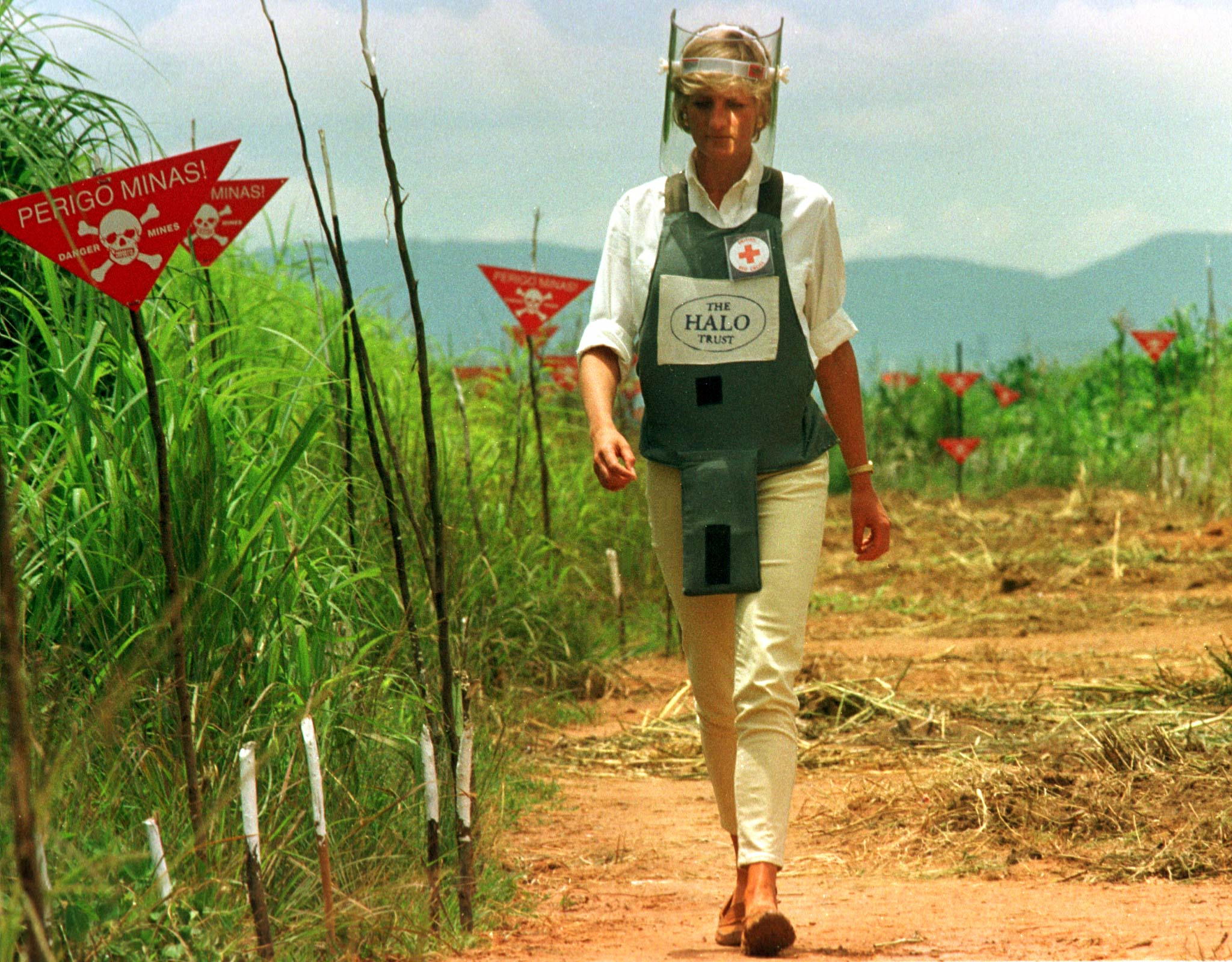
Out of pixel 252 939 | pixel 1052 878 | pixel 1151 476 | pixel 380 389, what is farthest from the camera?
pixel 1151 476

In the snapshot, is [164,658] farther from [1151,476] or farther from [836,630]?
[1151,476]

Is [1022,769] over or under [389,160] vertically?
under

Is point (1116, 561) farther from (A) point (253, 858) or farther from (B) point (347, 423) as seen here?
(A) point (253, 858)

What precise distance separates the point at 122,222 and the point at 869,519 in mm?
1572

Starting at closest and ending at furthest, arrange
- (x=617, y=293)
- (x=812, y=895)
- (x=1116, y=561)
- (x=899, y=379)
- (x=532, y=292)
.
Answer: (x=617, y=293)
(x=812, y=895)
(x=532, y=292)
(x=1116, y=561)
(x=899, y=379)

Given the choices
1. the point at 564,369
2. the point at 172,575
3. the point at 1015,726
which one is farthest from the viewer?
the point at 564,369

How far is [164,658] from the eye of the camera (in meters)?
2.79

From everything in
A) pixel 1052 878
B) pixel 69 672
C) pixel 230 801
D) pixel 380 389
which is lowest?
pixel 1052 878

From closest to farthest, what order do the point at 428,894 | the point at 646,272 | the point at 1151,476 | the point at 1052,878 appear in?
1. the point at 428,894
2. the point at 646,272
3. the point at 1052,878
4. the point at 1151,476

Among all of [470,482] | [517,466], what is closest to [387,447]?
[470,482]

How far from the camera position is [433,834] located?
2.83 m

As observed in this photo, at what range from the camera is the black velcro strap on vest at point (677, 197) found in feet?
10.0

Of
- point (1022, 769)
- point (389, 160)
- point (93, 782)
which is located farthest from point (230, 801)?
point (1022, 769)

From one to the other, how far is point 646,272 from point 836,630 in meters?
5.51
